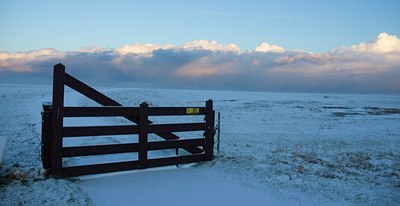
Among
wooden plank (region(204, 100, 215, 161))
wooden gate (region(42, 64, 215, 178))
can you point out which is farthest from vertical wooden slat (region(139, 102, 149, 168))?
wooden plank (region(204, 100, 215, 161))

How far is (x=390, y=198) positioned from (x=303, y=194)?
1830 millimetres

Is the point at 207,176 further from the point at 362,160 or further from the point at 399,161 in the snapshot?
the point at 399,161

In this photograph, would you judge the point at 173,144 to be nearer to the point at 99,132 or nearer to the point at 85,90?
the point at 99,132

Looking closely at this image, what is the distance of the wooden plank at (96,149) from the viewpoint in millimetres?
7688

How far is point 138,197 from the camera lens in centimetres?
661

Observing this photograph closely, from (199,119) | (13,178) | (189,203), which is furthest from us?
(199,119)

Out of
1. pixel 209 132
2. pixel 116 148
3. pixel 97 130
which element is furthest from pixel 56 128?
pixel 209 132

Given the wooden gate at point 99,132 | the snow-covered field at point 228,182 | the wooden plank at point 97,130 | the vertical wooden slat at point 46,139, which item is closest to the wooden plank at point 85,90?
the wooden gate at point 99,132

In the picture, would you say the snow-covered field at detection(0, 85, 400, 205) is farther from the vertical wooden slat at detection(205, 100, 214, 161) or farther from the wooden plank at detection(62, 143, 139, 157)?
the wooden plank at detection(62, 143, 139, 157)

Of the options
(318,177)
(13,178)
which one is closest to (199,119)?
(318,177)

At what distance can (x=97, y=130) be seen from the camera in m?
8.05

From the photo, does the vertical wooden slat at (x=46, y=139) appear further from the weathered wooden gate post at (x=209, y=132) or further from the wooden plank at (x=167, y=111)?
the weathered wooden gate post at (x=209, y=132)

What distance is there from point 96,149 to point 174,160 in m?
2.20

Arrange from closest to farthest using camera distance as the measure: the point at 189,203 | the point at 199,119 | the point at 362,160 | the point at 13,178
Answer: the point at 189,203 → the point at 13,178 → the point at 362,160 → the point at 199,119
